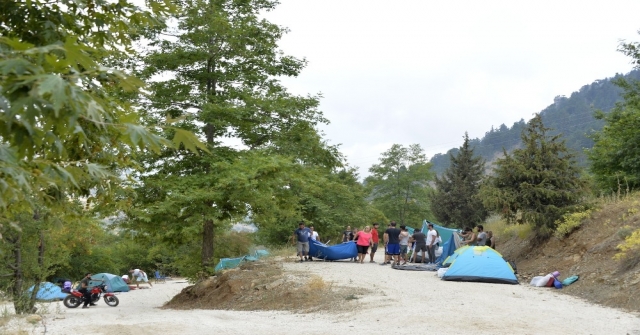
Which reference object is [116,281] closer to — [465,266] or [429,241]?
[429,241]

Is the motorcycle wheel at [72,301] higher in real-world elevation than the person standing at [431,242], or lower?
lower

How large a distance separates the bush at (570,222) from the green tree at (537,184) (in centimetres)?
35

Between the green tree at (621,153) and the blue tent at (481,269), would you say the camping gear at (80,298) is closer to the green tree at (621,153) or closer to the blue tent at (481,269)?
the blue tent at (481,269)

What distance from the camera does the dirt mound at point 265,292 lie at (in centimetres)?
1458

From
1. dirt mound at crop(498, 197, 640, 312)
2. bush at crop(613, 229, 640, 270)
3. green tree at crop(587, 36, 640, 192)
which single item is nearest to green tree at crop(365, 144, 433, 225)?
green tree at crop(587, 36, 640, 192)

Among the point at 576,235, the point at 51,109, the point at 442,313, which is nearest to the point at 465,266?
the point at 576,235

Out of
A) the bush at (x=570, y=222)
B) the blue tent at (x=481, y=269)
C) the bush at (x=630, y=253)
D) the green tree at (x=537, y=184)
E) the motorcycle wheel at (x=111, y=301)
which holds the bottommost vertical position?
the motorcycle wheel at (x=111, y=301)

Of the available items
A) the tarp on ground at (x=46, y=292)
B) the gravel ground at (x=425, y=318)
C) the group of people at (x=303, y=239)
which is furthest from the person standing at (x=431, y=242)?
the tarp on ground at (x=46, y=292)

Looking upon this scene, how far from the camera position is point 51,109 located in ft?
8.46

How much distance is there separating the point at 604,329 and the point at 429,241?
1415 cm

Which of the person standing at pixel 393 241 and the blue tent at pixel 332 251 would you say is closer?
the person standing at pixel 393 241

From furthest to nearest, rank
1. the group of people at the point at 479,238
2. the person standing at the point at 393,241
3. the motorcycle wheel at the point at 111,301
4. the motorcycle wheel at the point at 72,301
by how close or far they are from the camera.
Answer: the motorcycle wheel at the point at 111,301 < the person standing at the point at 393,241 < the motorcycle wheel at the point at 72,301 < the group of people at the point at 479,238

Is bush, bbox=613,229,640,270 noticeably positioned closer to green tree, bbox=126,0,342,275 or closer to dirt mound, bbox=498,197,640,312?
dirt mound, bbox=498,197,640,312

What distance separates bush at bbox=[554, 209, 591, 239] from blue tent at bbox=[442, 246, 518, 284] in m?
3.48
